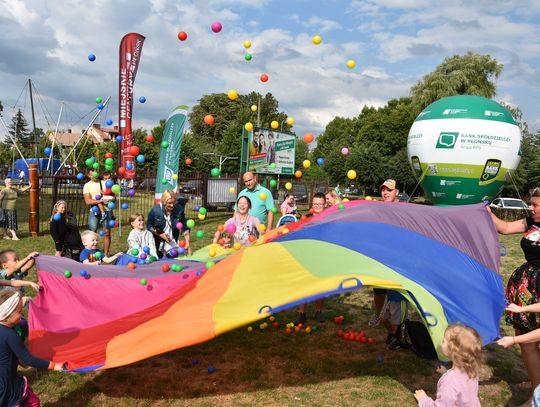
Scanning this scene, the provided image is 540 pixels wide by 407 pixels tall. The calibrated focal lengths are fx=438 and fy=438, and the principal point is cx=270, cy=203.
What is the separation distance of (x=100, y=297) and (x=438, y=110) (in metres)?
6.57

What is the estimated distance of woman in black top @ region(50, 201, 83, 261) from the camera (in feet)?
20.9

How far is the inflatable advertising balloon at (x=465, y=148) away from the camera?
7.59m

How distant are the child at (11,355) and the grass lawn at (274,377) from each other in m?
0.85

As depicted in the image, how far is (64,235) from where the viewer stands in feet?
21.0

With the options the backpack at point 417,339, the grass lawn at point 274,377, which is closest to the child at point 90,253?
the grass lawn at point 274,377

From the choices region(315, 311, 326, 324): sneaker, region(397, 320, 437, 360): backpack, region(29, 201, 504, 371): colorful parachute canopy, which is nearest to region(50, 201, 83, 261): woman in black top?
region(29, 201, 504, 371): colorful parachute canopy

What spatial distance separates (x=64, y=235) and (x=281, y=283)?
176 inches

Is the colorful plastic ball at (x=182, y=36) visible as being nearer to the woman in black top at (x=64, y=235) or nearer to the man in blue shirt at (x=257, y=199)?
the man in blue shirt at (x=257, y=199)

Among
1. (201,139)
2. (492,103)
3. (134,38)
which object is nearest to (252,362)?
(492,103)

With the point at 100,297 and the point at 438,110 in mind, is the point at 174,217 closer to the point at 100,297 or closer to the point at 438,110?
the point at 100,297

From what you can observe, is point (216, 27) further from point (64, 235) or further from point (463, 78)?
point (463, 78)

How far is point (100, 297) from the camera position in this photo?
4332 millimetres

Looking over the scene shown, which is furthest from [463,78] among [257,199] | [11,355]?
[11,355]

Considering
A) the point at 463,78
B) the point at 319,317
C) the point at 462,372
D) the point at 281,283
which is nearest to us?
the point at 462,372
